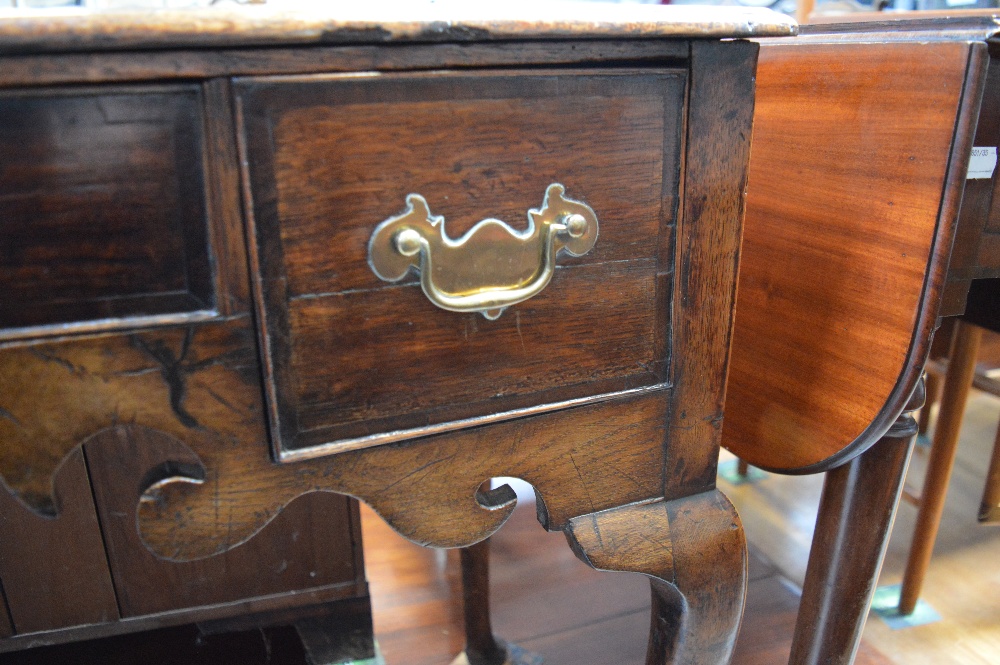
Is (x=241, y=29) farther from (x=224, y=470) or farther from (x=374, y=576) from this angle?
(x=374, y=576)

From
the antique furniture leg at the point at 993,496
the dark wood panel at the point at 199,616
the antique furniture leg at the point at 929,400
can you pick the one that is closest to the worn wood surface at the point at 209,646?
the dark wood panel at the point at 199,616

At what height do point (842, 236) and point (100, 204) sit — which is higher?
point (100, 204)

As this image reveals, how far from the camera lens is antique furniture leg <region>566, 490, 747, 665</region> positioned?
2.20 ft

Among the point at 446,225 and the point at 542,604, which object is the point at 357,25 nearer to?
the point at 446,225

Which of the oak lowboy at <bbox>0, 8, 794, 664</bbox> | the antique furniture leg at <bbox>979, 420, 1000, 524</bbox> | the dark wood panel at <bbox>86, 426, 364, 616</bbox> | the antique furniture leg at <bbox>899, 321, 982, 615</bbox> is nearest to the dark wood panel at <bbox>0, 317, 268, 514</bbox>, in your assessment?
the oak lowboy at <bbox>0, 8, 794, 664</bbox>

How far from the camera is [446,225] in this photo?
54cm

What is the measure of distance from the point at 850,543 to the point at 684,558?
36cm

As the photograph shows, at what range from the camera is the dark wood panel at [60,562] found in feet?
3.59

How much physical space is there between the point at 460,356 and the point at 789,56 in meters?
0.60

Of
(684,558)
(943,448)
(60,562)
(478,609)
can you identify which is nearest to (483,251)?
(684,558)

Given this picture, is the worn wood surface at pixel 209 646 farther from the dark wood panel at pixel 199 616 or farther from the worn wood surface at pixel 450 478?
the worn wood surface at pixel 450 478

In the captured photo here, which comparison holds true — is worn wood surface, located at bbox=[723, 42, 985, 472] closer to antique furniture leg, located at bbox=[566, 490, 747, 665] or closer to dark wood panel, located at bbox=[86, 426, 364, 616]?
antique furniture leg, located at bbox=[566, 490, 747, 665]

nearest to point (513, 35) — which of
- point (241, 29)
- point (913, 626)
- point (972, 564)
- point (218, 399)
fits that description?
point (241, 29)

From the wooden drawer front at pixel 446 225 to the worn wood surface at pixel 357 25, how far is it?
0.10 feet
